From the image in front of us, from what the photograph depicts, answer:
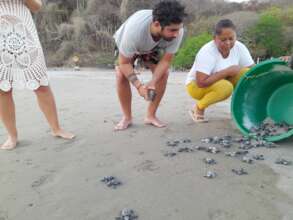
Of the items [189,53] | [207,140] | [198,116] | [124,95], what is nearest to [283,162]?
[207,140]

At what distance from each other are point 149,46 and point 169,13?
42 cm

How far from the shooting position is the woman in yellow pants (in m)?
2.60

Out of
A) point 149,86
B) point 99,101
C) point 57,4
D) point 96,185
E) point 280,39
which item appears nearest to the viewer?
point 96,185

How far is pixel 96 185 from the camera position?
5.48ft

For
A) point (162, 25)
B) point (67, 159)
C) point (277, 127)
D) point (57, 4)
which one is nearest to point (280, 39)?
point (277, 127)

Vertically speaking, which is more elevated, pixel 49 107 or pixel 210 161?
pixel 49 107

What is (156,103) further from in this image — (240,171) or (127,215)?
(127,215)

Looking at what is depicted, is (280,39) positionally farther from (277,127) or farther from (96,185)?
(96,185)

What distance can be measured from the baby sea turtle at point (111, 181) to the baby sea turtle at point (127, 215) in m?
0.25

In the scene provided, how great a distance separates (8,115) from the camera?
2258 mm

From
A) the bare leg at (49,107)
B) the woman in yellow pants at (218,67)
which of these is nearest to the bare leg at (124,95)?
the bare leg at (49,107)

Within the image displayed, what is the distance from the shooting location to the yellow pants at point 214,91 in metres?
2.71

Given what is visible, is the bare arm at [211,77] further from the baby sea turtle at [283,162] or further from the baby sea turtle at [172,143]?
the baby sea turtle at [283,162]

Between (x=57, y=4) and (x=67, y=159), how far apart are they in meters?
12.1
